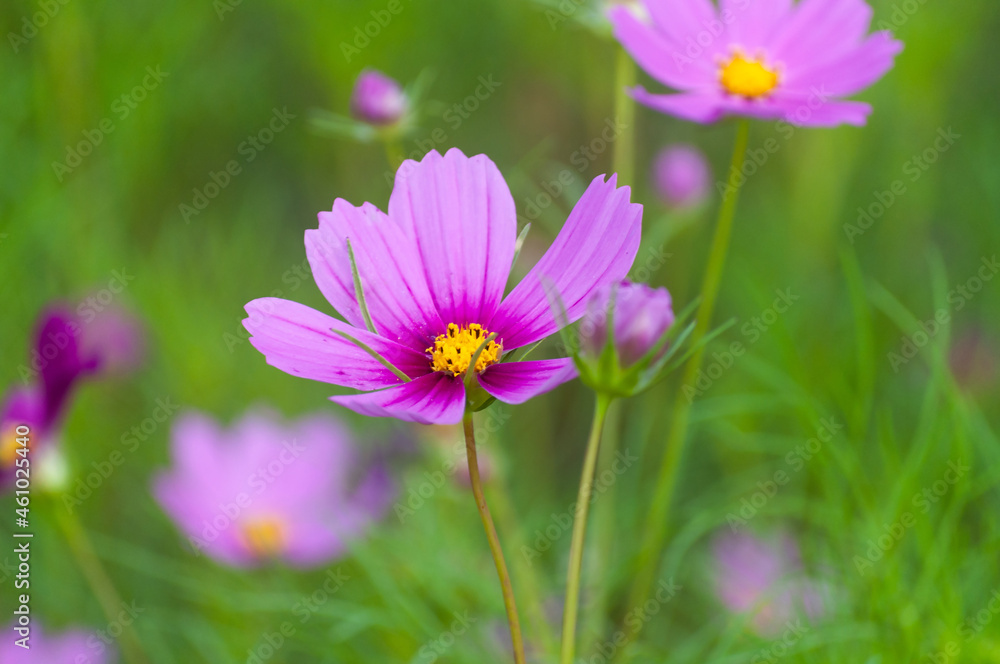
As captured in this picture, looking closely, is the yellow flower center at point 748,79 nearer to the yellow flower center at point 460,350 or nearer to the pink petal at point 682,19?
the pink petal at point 682,19

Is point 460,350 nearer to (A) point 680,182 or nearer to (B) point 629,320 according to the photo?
(B) point 629,320

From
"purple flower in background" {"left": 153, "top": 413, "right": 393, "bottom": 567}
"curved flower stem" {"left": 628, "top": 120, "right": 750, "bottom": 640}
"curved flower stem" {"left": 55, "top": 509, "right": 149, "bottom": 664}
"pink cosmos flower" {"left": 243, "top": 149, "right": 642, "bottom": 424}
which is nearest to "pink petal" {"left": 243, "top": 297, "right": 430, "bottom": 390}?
"pink cosmos flower" {"left": 243, "top": 149, "right": 642, "bottom": 424}

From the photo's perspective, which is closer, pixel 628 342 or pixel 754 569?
pixel 628 342

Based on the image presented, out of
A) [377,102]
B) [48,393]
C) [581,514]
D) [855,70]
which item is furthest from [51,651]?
[855,70]

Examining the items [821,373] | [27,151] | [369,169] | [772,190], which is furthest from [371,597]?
[772,190]

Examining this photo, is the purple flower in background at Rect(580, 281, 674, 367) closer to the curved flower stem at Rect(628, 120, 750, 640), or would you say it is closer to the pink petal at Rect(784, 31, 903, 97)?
the curved flower stem at Rect(628, 120, 750, 640)

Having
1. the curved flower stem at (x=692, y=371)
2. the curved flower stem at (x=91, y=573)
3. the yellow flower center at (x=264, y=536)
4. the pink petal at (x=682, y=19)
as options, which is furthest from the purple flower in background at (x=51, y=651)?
the pink petal at (x=682, y=19)
